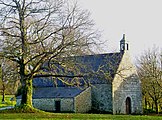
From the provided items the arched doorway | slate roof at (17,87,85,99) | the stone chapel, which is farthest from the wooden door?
the arched doorway

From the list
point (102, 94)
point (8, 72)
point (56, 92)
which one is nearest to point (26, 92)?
point (8, 72)

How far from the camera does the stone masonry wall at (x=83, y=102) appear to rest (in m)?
45.7

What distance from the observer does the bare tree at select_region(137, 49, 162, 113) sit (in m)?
52.0

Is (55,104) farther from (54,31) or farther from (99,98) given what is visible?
(54,31)

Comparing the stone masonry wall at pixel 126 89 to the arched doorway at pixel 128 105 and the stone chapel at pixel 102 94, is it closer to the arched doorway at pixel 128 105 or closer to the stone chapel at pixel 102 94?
the stone chapel at pixel 102 94

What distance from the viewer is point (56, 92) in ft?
161

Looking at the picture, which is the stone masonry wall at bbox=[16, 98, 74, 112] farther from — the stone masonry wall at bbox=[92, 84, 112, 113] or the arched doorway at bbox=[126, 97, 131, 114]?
the arched doorway at bbox=[126, 97, 131, 114]

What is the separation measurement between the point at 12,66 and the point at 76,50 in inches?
265

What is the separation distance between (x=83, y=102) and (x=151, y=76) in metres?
12.8

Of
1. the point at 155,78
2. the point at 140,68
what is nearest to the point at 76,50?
the point at 155,78

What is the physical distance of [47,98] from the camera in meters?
48.7

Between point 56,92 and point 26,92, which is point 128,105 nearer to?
point 56,92

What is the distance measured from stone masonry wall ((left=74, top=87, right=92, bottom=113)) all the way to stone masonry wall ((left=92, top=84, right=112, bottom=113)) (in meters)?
0.80

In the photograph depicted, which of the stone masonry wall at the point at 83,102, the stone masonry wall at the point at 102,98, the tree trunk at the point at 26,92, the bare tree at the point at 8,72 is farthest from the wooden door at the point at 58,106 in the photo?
the bare tree at the point at 8,72
